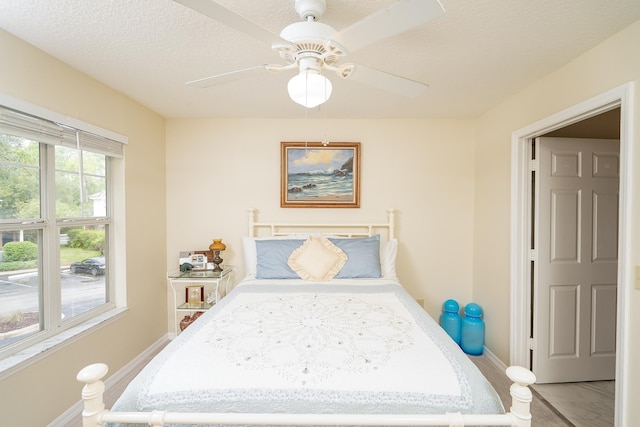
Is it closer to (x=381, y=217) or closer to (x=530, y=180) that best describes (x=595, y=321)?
(x=530, y=180)

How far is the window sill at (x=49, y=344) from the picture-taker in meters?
1.61

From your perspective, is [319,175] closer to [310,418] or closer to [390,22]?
[390,22]

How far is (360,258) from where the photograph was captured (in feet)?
8.68

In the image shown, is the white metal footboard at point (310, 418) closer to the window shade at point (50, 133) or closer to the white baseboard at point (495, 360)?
the window shade at point (50, 133)

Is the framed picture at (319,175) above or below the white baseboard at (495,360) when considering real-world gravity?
above

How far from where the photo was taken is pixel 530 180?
2422 millimetres

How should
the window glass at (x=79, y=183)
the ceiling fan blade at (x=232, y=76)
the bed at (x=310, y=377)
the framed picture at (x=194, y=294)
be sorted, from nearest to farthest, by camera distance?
1. the bed at (x=310, y=377)
2. the ceiling fan blade at (x=232, y=76)
3. the window glass at (x=79, y=183)
4. the framed picture at (x=194, y=294)

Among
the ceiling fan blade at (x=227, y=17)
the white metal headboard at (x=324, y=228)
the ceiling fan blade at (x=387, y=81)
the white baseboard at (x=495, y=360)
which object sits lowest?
the white baseboard at (x=495, y=360)

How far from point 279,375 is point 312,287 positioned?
47.0 inches

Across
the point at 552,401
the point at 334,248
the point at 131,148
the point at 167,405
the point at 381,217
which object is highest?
the point at 131,148

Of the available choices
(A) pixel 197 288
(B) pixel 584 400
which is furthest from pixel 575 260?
(A) pixel 197 288

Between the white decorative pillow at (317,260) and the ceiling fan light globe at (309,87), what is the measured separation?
158cm

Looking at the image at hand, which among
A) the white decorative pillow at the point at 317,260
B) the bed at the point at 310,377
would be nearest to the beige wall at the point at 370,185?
the white decorative pillow at the point at 317,260

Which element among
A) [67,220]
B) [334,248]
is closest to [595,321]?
[334,248]
